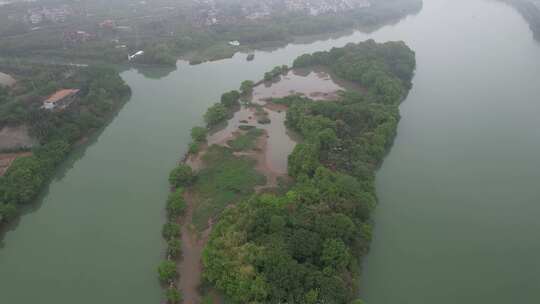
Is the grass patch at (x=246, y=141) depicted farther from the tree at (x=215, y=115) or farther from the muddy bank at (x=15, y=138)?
the muddy bank at (x=15, y=138)

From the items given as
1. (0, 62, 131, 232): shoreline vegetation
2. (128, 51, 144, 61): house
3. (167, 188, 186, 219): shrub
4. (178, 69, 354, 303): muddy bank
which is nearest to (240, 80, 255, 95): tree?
(178, 69, 354, 303): muddy bank

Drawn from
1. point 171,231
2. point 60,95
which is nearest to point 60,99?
point 60,95

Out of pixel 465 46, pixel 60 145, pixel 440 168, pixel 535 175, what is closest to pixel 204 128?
pixel 60 145

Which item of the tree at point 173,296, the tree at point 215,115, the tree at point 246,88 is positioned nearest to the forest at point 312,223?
the tree at point 173,296

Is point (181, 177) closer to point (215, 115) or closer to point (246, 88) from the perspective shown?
point (215, 115)

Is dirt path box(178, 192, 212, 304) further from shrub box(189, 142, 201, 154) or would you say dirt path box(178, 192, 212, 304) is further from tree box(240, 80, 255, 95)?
tree box(240, 80, 255, 95)
